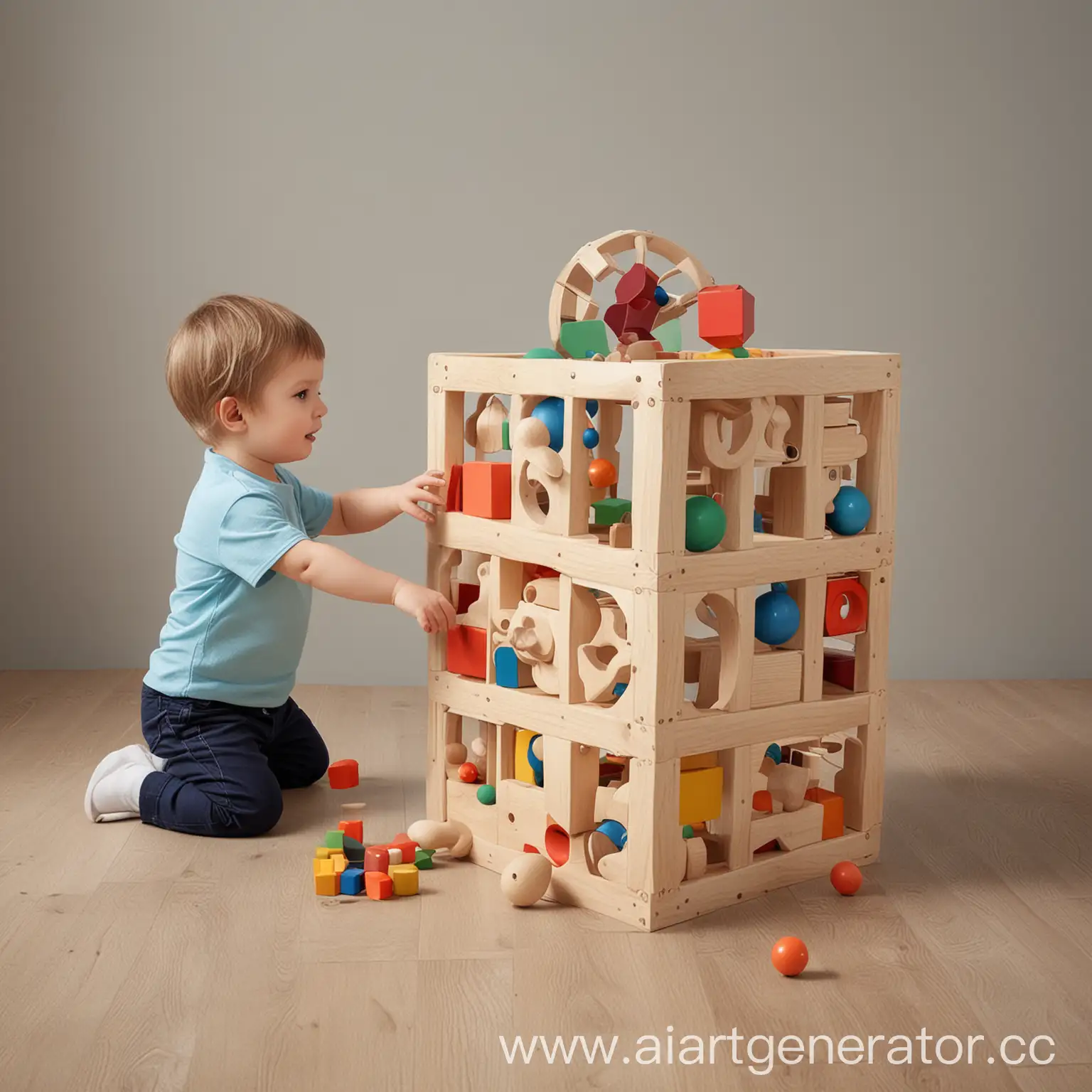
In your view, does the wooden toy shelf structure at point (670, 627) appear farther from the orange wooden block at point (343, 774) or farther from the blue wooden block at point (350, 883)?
the orange wooden block at point (343, 774)

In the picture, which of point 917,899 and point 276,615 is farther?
point 276,615

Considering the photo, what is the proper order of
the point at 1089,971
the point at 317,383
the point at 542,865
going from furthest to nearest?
the point at 317,383, the point at 542,865, the point at 1089,971

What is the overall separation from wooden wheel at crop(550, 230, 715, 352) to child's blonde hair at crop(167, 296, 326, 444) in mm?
358

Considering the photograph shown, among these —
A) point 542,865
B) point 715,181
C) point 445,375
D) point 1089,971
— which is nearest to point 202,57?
point 715,181

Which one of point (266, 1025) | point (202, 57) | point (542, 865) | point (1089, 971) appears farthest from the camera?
point (202, 57)

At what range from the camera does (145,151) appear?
2.56 meters

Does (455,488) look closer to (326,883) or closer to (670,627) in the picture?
(670,627)

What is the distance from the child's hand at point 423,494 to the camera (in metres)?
1.73

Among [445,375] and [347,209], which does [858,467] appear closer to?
[445,375]

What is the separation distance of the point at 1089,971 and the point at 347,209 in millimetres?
1869

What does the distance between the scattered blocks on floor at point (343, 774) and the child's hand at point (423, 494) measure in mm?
455

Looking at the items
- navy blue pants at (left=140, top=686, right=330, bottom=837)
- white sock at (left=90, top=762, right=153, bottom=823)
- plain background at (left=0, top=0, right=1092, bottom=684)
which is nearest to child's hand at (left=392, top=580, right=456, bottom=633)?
navy blue pants at (left=140, top=686, right=330, bottom=837)

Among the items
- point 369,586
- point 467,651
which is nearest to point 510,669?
point 467,651

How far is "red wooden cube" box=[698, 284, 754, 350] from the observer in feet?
5.08
